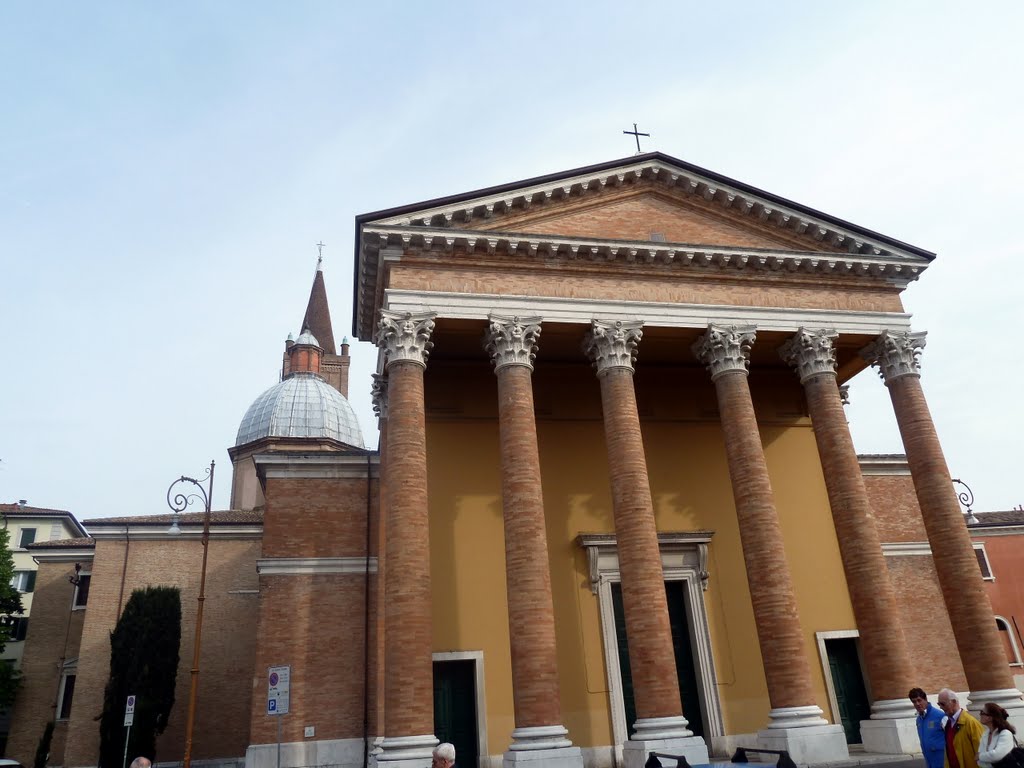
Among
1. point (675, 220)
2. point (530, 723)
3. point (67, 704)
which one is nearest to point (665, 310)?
point (675, 220)

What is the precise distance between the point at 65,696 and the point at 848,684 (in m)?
25.5

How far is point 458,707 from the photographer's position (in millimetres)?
16062

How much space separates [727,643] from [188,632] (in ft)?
56.3

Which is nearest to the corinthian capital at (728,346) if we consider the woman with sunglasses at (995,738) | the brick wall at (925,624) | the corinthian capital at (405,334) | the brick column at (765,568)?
the brick column at (765,568)

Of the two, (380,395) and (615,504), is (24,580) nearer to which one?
(380,395)

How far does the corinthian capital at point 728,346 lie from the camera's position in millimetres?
16953

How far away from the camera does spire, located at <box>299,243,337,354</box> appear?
5331cm

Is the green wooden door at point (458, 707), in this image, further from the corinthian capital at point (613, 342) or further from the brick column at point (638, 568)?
the corinthian capital at point (613, 342)

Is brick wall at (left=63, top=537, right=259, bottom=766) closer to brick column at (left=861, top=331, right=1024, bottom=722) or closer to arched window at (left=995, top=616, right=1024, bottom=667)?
brick column at (left=861, top=331, right=1024, bottom=722)

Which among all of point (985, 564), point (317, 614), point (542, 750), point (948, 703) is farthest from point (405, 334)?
point (985, 564)

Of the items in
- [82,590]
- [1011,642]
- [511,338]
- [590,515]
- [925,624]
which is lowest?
[1011,642]

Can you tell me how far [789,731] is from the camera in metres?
13.7

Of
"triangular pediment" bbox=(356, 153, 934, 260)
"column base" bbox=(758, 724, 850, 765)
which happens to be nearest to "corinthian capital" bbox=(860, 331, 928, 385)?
"triangular pediment" bbox=(356, 153, 934, 260)

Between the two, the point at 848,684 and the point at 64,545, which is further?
the point at 64,545
